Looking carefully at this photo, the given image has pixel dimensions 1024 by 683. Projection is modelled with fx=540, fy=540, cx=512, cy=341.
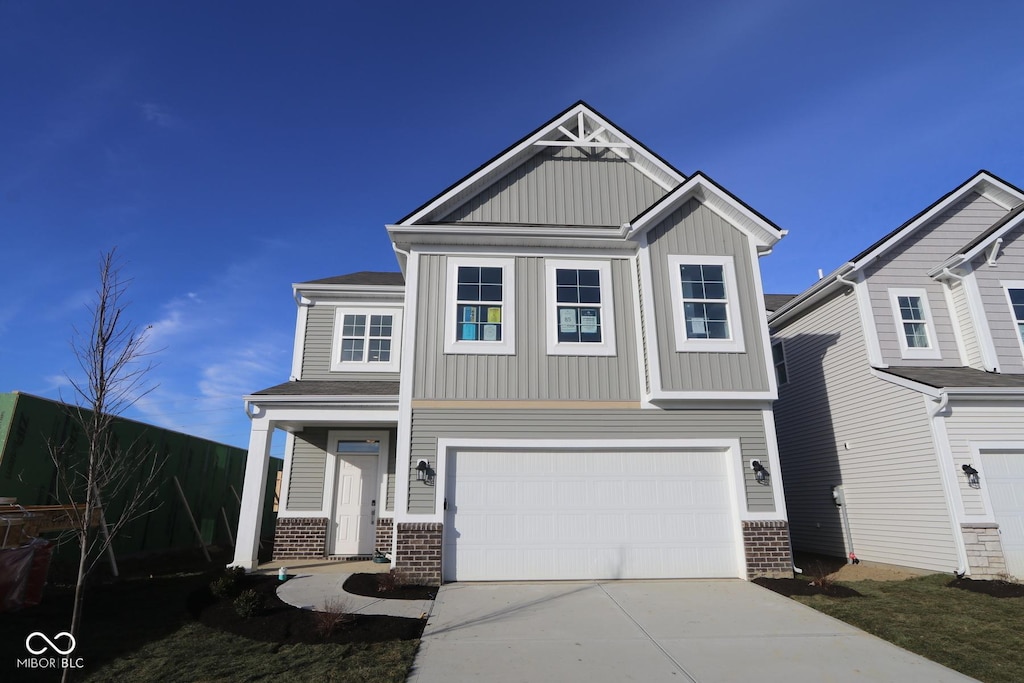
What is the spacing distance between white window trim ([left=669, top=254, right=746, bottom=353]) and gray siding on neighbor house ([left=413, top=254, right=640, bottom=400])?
2.72 feet

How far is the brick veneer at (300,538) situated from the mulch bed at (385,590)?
3.29 m

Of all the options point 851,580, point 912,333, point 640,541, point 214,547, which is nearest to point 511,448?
point 640,541

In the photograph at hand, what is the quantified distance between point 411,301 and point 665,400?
15.9 ft

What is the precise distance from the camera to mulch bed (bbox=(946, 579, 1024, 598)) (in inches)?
319

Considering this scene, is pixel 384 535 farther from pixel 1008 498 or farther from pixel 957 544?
pixel 1008 498

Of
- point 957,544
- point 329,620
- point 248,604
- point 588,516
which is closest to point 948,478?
point 957,544

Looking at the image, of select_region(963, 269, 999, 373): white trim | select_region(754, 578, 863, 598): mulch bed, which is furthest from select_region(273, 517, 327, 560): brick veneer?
select_region(963, 269, 999, 373): white trim

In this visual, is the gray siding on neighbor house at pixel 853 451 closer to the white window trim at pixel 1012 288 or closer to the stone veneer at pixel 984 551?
the stone veneer at pixel 984 551

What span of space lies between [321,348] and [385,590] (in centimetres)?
659

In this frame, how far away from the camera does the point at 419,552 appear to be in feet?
28.3

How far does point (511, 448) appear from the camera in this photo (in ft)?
30.5

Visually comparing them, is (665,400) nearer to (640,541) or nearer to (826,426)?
(640,541)

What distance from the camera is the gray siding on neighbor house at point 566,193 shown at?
1088 centimetres

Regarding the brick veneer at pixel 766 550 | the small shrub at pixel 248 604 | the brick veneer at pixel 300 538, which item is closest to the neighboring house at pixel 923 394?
the brick veneer at pixel 766 550
